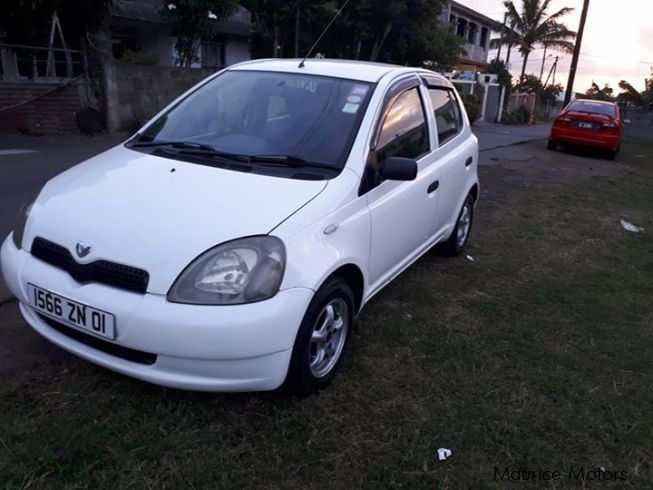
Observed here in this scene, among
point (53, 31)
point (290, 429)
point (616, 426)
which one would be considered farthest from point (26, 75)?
point (616, 426)

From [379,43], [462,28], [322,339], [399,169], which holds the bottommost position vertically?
[322,339]

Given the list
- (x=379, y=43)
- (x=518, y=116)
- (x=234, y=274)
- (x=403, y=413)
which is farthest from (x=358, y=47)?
(x=234, y=274)

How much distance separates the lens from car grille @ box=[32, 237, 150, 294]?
8.07ft

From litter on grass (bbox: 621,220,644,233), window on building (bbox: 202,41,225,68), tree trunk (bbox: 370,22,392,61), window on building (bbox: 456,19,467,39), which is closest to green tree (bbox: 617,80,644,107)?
window on building (bbox: 456,19,467,39)

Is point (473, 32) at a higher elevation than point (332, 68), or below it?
higher

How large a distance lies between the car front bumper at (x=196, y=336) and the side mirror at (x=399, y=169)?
39.0 inches

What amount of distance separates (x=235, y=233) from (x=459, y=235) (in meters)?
3.29

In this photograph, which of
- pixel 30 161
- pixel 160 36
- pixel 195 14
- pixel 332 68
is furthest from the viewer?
pixel 160 36

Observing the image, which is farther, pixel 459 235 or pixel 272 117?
pixel 459 235

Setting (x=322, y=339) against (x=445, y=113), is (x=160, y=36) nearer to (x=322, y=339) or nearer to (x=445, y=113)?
(x=445, y=113)

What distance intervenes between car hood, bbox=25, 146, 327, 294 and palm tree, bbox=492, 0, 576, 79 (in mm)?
37867

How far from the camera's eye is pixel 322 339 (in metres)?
2.93

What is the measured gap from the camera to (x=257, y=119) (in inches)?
140

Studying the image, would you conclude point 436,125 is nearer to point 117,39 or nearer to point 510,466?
point 510,466
